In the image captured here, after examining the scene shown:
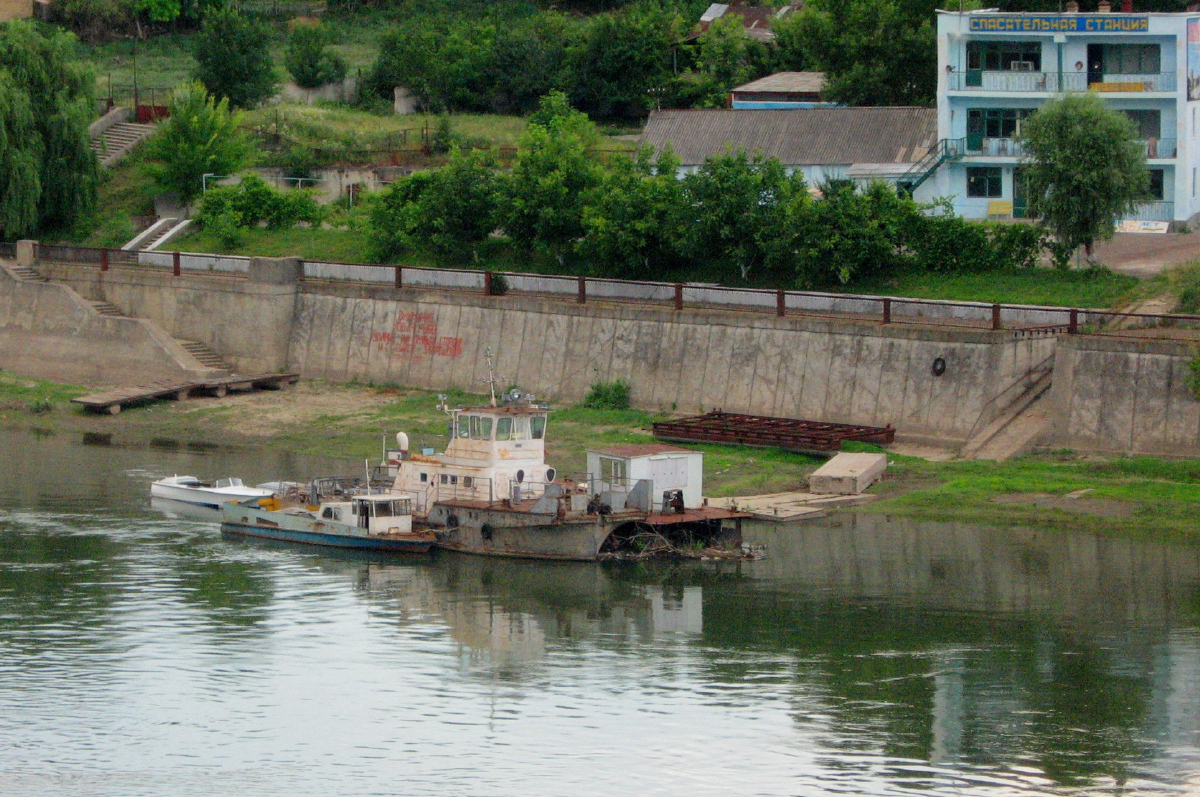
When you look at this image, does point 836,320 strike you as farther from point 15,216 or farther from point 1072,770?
point 15,216

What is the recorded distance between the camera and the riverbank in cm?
5094

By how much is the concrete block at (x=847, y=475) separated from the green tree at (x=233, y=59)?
52.9 meters

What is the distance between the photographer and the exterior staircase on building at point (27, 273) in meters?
79.0

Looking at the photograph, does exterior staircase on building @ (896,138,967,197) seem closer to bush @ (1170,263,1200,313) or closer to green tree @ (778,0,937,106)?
green tree @ (778,0,937,106)

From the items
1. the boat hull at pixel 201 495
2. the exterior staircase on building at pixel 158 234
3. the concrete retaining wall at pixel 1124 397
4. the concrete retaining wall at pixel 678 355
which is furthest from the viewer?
the exterior staircase on building at pixel 158 234

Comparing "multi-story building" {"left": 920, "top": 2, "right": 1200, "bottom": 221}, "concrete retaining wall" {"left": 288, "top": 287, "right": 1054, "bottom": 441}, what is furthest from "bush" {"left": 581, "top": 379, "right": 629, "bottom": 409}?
"multi-story building" {"left": 920, "top": 2, "right": 1200, "bottom": 221}

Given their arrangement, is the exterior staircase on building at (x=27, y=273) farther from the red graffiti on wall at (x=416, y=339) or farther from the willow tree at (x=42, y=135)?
the red graffiti on wall at (x=416, y=339)

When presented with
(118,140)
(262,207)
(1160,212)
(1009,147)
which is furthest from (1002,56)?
(118,140)

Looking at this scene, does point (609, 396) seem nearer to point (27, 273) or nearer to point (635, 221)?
point (635, 221)

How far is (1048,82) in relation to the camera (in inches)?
3002

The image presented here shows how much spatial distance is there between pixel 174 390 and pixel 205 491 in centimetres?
1668

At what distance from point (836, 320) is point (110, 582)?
25.7 metres

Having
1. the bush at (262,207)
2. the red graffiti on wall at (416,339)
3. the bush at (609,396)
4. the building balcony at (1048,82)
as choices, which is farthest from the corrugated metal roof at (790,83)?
the bush at (609,396)

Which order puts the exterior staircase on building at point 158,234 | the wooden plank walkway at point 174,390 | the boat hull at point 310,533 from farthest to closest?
1. the exterior staircase on building at point 158,234
2. the wooden plank walkway at point 174,390
3. the boat hull at point 310,533
